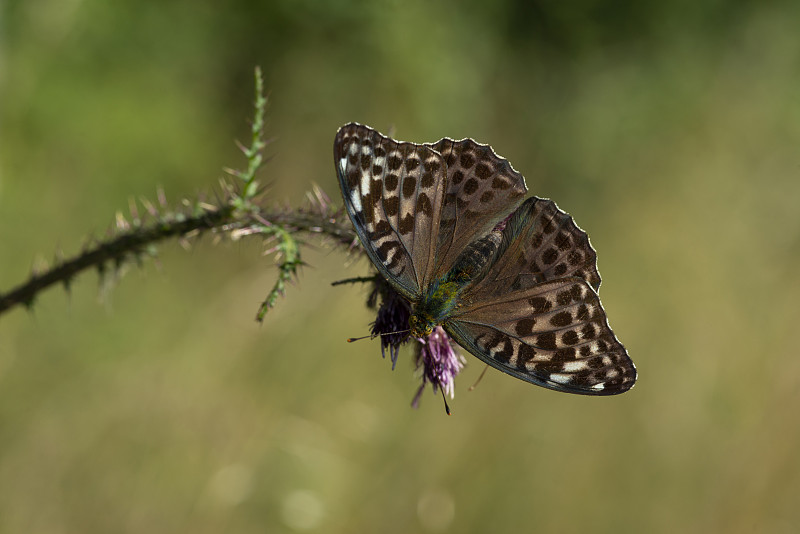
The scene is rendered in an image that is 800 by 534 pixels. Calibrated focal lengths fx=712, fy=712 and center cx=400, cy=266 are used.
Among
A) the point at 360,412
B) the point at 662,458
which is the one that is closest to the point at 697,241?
the point at 662,458

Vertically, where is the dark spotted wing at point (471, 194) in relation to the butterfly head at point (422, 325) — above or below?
above

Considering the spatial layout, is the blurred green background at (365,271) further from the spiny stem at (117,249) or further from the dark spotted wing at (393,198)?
the dark spotted wing at (393,198)

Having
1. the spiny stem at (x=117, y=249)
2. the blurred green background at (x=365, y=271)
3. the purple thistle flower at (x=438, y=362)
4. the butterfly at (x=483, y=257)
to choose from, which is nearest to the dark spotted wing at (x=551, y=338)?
the butterfly at (x=483, y=257)

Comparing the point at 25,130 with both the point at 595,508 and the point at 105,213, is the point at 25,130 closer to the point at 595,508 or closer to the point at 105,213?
the point at 105,213

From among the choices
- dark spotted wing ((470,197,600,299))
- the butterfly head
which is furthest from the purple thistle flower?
dark spotted wing ((470,197,600,299))

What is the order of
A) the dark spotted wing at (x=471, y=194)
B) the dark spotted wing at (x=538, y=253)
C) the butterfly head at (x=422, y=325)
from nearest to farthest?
the butterfly head at (x=422, y=325), the dark spotted wing at (x=538, y=253), the dark spotted wing at (x=471, y=194)

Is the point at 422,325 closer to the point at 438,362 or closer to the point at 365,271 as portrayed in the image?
the point at 438,362
